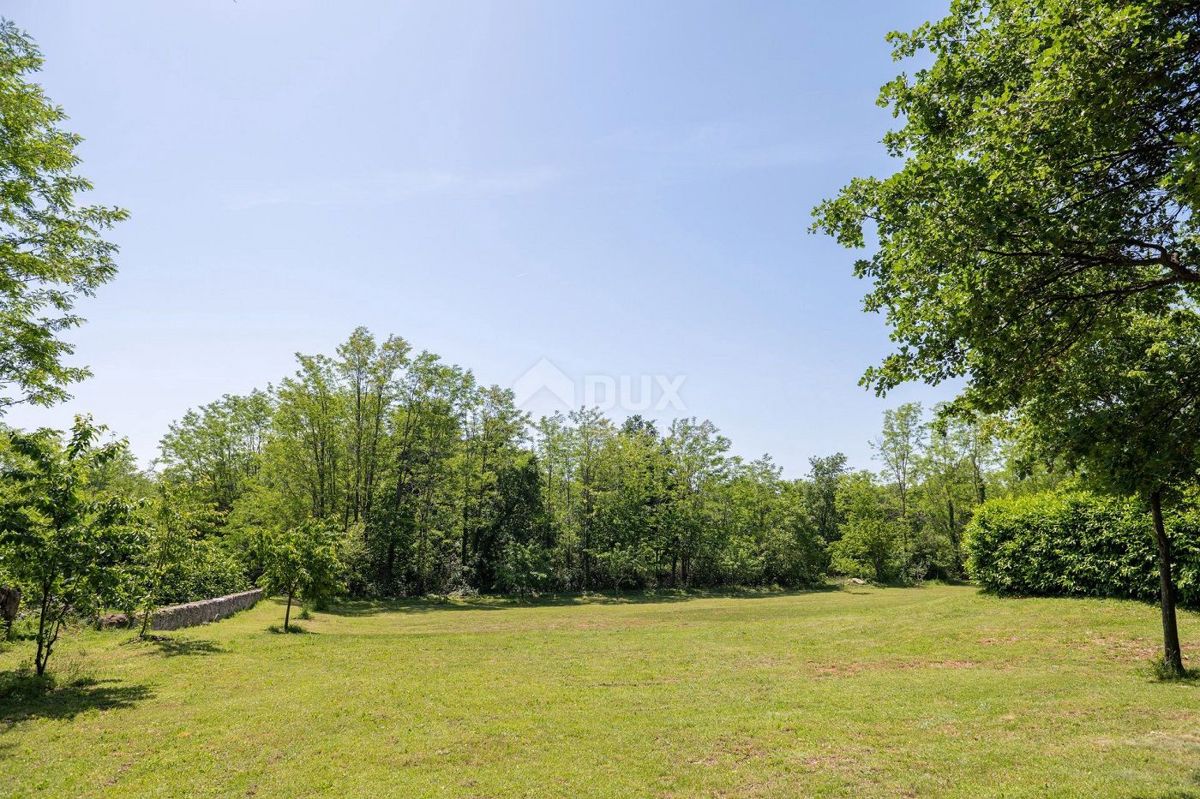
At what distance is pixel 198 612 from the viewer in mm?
Result: 20703

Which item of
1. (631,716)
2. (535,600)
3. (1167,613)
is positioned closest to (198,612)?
(631,716)

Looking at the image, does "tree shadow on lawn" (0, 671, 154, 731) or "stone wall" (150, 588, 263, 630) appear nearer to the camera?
"tree shadow on lawn" (0, 671, 154, 731)

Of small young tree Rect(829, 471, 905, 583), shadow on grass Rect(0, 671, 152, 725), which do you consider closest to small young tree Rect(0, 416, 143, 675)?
shadow on grass Rect(0, 671, 152, 725)

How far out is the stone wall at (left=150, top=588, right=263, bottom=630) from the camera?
18.3 m

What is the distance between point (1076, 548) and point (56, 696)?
27.2m

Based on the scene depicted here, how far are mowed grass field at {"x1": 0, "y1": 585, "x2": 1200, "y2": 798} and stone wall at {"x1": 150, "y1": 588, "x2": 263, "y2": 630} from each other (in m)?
1.21

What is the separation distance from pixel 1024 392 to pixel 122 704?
1586cm

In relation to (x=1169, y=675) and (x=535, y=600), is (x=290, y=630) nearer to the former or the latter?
(x=535, y=600)

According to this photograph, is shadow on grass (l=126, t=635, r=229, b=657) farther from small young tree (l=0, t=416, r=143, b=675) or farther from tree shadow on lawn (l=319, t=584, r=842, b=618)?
tree shadow on lawn (l=319, t=584, r=842, b=618)

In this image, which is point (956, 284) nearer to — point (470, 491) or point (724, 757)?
point (724, 757)

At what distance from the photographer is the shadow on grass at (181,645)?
15.6 metres

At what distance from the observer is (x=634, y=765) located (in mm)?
7918

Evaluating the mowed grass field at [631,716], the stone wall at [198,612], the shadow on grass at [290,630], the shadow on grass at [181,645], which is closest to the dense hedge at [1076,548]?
the mowed grass field at [631,716]

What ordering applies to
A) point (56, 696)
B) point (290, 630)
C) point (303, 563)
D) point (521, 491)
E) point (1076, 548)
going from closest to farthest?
point (56, 696), point (1076, 548), point (290, 630), point (303, 563), point (521, 491)
